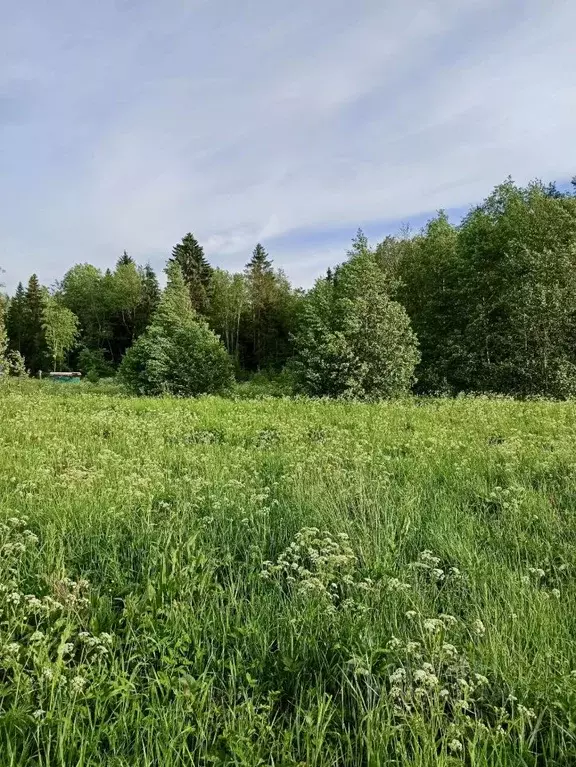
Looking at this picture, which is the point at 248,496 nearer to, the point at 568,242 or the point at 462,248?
the point at 568,242

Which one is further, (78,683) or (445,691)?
(78,683)

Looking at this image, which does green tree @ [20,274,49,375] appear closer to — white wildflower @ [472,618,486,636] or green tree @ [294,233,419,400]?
green tree @ [294,233,419,400]

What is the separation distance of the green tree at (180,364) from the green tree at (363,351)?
7343 mm

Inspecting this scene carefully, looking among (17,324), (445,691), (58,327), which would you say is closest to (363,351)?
(445,691)

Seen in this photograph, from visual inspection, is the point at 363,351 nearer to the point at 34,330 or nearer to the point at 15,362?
the point at 15,362

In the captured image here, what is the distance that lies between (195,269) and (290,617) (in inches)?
2266

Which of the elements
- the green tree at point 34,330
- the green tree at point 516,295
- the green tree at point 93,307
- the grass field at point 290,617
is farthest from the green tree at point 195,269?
the grass field at point 290,617

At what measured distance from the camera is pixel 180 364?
1175 inches

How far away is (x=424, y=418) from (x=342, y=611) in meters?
9.52

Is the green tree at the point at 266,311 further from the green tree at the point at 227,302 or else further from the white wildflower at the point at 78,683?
the white wildflower at the point at 78,683

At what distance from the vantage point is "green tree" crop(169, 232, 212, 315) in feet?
186

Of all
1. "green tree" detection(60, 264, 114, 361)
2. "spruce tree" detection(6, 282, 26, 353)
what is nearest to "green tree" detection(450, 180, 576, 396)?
"green tree" detection(60, 264, 114, 361)

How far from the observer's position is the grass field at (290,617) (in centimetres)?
212

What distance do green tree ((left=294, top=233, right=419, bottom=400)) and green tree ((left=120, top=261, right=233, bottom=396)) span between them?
24.1 feet
